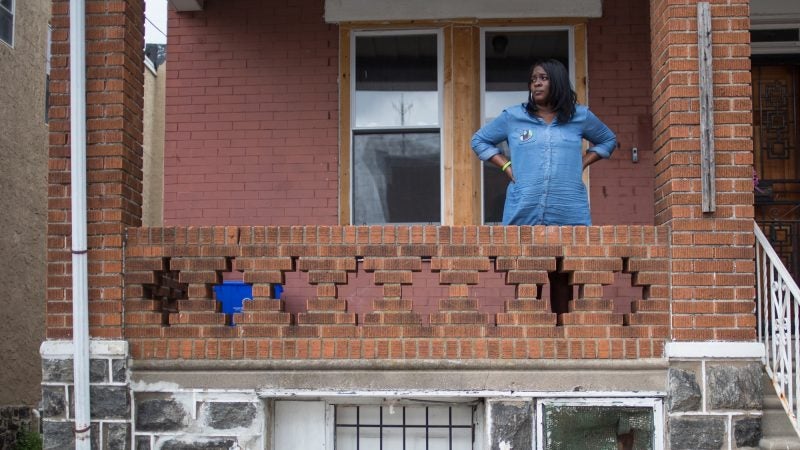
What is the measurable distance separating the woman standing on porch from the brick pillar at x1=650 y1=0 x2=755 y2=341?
0.56 meters

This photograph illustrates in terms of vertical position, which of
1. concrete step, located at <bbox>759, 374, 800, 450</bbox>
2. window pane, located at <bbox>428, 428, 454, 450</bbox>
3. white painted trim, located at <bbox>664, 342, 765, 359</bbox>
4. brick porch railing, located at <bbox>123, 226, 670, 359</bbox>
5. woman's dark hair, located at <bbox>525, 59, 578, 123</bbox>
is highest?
woman's dark hair, located at <bbox>525, 59, 578, 123</bbox>

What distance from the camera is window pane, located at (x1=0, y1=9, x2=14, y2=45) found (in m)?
11.0

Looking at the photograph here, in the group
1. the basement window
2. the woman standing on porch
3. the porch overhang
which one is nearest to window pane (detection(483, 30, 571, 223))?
the porch overhang

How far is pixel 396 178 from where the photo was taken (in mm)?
7688

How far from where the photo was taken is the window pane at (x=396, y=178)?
7.64 metres

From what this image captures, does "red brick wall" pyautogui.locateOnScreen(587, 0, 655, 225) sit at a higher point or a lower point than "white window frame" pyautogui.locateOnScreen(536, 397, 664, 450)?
higher

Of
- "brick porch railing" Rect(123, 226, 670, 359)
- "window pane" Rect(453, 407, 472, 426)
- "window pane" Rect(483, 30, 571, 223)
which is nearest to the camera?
"brick porch railing" Rect(123, 226, 670, 359)

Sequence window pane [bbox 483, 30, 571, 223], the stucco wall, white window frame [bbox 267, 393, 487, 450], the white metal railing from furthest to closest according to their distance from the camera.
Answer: the stucco wall < window pane [bbox 483, 30, 571, 223] < white window frame [bbox 267, 393, 487, 450] < the white metal railing

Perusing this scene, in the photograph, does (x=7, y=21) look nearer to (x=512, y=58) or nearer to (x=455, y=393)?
(x=512, y=58)

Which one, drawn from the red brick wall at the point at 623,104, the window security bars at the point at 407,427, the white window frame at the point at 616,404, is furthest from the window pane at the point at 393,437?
the red brick wall at the point at 623,104

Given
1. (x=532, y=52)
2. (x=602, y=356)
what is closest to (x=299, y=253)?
(x=602, y=356)

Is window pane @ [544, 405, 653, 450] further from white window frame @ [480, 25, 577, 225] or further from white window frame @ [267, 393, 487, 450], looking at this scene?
white window frame @ [480, 25, 577, 225]

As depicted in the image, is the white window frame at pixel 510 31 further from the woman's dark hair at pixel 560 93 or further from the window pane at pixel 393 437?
the window pane at pixel 393 437

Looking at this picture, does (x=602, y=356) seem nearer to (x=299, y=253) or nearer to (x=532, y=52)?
(x=299, y=253)
